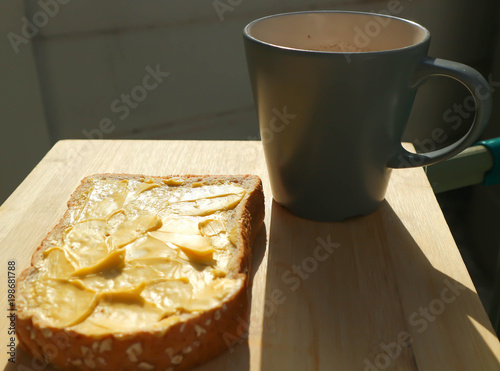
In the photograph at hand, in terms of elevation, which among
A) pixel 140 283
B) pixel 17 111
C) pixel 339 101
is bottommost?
pixel 17 111

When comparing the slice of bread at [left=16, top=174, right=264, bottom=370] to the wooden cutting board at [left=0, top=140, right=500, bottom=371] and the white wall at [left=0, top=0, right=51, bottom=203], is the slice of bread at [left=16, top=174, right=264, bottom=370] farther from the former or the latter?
the white wall at [left=0, top=0, right=51, bottom=203]

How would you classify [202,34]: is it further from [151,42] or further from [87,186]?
[87,186]

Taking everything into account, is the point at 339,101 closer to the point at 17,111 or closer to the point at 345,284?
the point at 345,284

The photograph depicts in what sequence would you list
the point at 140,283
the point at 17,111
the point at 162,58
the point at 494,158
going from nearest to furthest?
the point at 140,283
the point at 494,158
the point at 17,111
the point at 162,58

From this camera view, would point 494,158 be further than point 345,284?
Yes

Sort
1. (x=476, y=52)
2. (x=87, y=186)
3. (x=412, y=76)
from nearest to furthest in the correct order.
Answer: (x=412, y=76) → (x=87, y=186) → (x=476, y=52)

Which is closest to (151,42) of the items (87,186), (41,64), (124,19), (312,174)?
(124,19)

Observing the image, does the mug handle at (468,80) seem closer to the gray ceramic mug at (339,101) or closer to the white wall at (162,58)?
the gray ceramic mug at (339,101)

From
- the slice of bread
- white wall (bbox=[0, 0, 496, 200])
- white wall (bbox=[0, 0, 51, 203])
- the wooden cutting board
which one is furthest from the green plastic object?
white wall (bbox=[0, 0, 51, 203])

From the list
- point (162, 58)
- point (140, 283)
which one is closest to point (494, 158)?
point (140, 283)
